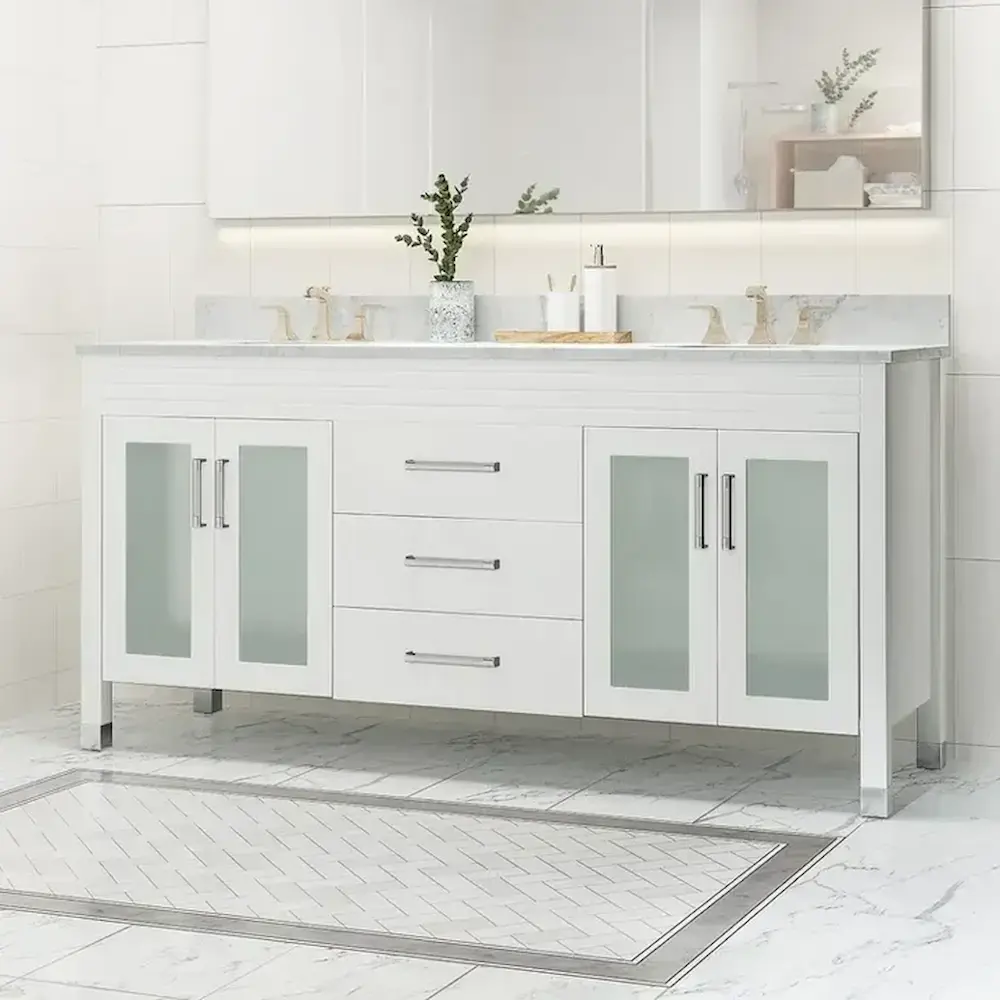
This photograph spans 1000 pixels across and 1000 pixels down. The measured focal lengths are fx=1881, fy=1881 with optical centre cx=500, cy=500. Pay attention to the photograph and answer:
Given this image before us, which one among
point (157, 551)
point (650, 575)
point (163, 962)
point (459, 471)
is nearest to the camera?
point (163, 962)

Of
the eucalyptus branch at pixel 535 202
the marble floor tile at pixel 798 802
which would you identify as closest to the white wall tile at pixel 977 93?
the eucalyptus branch at pixel 535 202

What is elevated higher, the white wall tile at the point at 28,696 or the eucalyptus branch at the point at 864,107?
the eucalyptus branch at the point at 864,107

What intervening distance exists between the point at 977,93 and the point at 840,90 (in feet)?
0.92

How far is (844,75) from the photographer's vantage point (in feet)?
12.8

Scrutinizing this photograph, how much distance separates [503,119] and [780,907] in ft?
6.57

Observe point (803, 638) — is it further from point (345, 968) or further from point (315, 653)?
point (345, 968)

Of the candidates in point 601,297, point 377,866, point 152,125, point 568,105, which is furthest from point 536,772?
point 152,125

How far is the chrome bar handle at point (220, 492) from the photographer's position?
3.91m

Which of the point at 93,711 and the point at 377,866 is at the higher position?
the point at 93,711

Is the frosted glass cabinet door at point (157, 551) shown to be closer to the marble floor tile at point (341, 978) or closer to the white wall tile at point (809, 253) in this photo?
the white wall tile at point (809, 253)

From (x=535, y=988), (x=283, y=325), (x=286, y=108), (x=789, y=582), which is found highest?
(x=286, y=108)

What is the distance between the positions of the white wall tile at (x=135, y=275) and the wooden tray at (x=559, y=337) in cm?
95

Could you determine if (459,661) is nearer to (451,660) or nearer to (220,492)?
(451,660)

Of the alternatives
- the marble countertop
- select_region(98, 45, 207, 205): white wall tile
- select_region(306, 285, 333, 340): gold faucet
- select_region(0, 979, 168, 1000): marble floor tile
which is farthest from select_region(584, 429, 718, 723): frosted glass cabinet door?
select_region(98, 45, 207, 205): white wall tile
